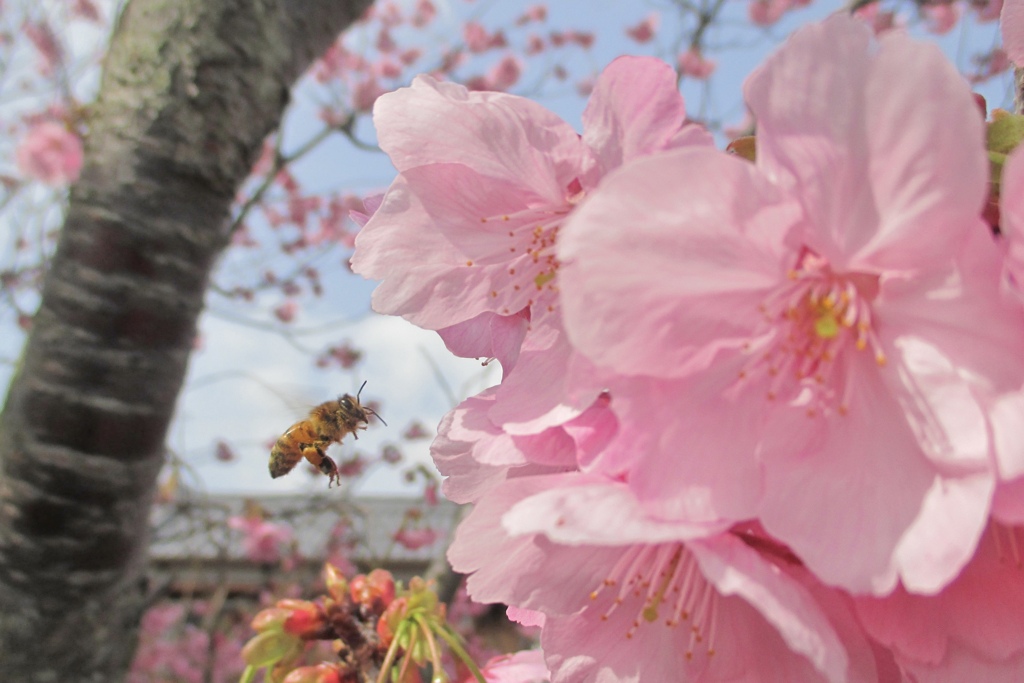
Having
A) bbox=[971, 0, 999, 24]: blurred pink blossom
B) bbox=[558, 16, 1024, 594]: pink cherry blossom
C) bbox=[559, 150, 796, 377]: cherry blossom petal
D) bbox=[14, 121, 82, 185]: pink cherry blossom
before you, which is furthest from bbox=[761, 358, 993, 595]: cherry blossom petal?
bbox=[14, 121, 82, 185]: pink cherry blossom

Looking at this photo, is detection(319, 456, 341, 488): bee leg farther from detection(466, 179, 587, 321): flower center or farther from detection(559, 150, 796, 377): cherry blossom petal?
detection(559, 150, 796, 377): cherry blossom petal

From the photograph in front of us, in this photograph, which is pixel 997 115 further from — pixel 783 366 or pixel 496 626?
pixel 496 626

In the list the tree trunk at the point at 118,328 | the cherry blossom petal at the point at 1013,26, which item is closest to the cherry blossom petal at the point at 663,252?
the cherry blossom petal at the point at 1013,26

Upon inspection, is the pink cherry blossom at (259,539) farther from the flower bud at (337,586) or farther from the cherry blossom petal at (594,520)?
the cherry blossom petal at (594,520)

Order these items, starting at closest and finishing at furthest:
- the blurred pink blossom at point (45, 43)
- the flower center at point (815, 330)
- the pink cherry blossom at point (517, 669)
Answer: the flower center at point (815, 330) < the pink cherry blossom at point (517, 669) < the blurred pink blossom at point (45, 43)

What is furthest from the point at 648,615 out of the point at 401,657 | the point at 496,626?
the point at 496,626

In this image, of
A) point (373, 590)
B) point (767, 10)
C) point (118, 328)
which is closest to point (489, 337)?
point (373, 590)

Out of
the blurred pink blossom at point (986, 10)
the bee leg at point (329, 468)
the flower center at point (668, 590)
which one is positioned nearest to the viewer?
the flower center at point (668, 590)
